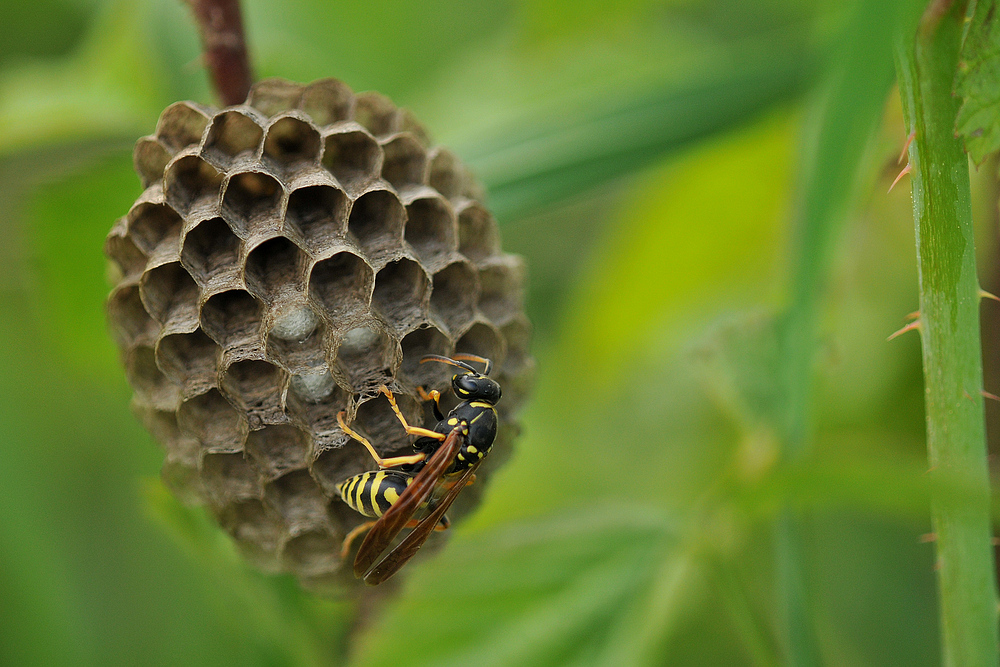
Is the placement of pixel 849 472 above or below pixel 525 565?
above

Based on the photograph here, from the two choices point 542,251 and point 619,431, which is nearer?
point 619,431

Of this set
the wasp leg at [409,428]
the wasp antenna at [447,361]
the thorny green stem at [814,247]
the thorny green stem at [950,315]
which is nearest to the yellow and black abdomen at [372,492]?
the wasp leg at [409,428]

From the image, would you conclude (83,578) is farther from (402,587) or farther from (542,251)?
(542,251)

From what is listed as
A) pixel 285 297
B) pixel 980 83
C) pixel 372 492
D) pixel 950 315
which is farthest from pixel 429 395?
pixel 980 83

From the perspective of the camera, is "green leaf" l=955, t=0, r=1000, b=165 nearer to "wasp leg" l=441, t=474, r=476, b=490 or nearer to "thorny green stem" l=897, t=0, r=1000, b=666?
"thorny green stem" l=897, t=0, r=1000, b=666

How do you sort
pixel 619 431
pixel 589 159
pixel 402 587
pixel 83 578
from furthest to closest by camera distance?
pixel 619 431 < pixel 83 578 < pixel 589 159 < pixel 402 587

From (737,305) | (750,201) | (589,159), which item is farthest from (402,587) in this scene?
(750,201)

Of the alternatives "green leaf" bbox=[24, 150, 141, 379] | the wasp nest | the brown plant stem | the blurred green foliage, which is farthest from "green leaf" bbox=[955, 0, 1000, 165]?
"green leaf" bbox=[24, 150, 141, 379]

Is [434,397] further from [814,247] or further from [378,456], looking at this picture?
[814,247]
